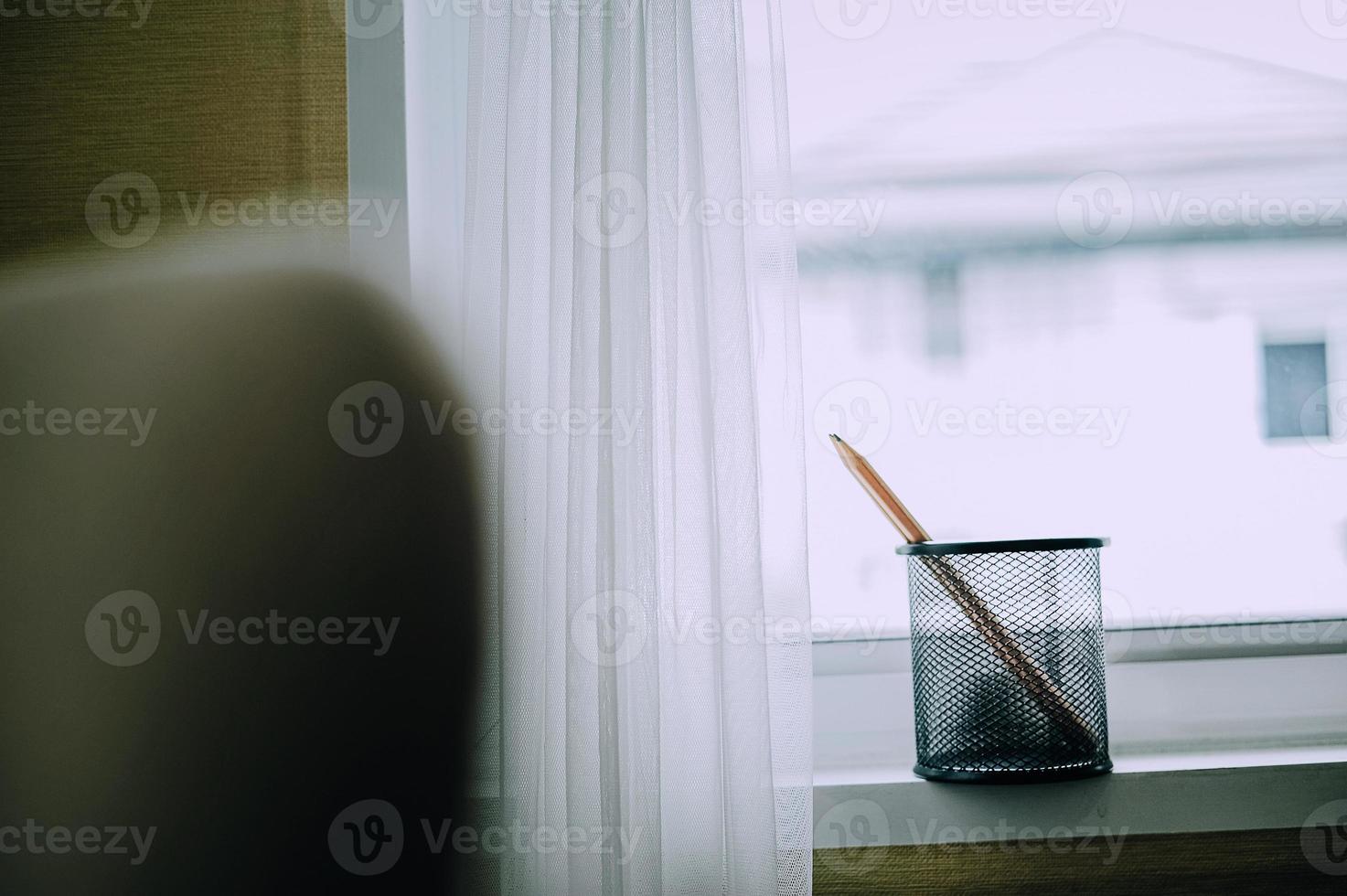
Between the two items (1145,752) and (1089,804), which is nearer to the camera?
(1089,804)

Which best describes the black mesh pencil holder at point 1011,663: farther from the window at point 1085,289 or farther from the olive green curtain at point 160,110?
the olive green curtain at point 160,110

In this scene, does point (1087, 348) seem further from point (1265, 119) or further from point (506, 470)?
point (506, 470)

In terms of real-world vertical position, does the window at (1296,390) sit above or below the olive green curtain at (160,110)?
below

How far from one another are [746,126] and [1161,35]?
66 cm

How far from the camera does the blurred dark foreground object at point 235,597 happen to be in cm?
49

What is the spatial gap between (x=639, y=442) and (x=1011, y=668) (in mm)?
441

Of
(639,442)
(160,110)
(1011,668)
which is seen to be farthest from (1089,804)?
(160,110)

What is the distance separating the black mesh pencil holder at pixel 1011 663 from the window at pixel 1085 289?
19 cm

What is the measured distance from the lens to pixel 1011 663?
3.19 feet

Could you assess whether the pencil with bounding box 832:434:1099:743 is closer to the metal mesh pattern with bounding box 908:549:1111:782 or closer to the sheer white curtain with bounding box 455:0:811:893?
the metal mesh pattern with bounding box 908:549:1111:782

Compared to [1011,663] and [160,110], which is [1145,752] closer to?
[1011,663]

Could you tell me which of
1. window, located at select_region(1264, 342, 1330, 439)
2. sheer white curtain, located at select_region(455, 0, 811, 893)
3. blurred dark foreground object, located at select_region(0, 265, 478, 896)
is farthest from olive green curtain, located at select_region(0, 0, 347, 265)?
window, located at select_region(1264, 342, 1330, 439)

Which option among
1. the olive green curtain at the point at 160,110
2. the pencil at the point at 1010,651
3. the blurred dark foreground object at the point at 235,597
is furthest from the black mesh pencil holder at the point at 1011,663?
the olive green curtain at the point at 160,110

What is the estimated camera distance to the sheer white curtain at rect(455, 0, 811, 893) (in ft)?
2.89
